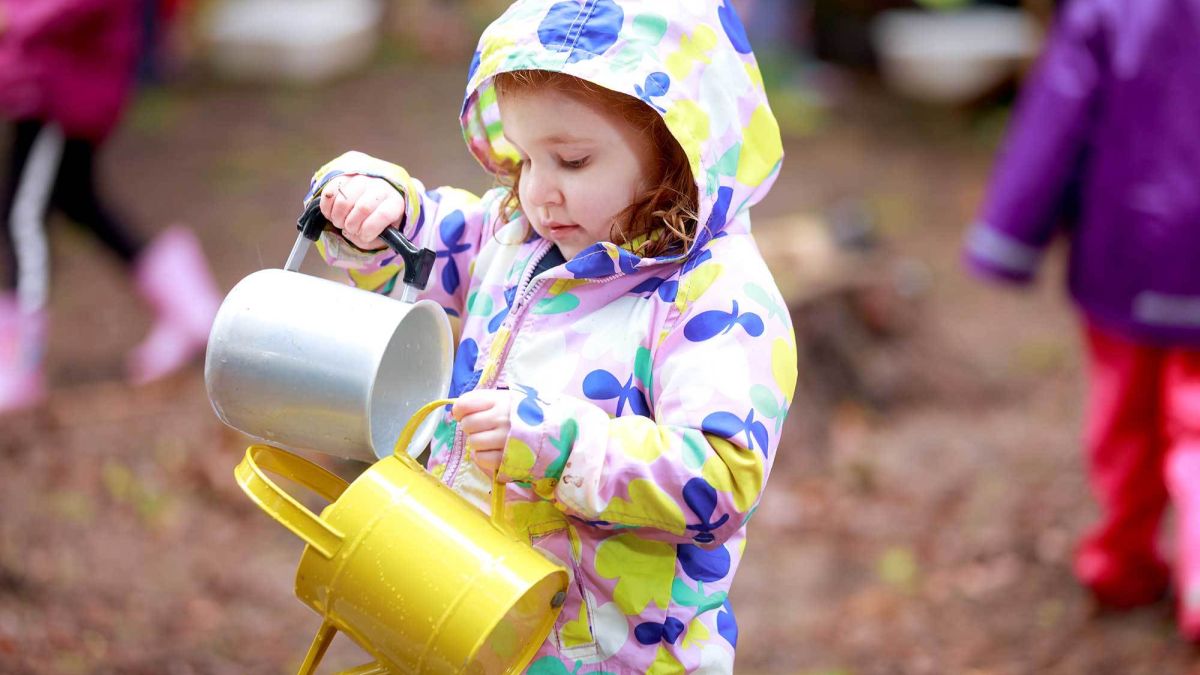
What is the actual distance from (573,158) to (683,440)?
1.19ft

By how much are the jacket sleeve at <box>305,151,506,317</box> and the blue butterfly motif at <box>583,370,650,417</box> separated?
0.31m

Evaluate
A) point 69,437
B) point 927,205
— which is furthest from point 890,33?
point 69,437

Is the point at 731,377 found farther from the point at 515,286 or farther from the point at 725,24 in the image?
the point at 725,24

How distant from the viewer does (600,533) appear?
1590mm

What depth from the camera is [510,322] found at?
5.23ft

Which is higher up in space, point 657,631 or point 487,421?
point 487,421

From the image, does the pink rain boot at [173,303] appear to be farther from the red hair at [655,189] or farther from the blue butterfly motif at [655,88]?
the blue butterfly motif at [655,88]

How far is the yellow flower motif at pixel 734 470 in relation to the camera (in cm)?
143

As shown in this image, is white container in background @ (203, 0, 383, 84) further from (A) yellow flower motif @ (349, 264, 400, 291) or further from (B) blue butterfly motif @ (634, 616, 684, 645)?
(B) blue butterfly motif @ (634, 616, 684, 645)

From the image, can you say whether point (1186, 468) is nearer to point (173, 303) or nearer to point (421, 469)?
point (421, 469)

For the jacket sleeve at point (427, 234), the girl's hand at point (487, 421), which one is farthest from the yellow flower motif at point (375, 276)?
the girl's hand at point (487, 421)

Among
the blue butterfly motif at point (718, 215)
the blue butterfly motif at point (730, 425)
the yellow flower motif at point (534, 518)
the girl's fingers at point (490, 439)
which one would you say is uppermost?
the blue butterfly motif at point (718, 215)

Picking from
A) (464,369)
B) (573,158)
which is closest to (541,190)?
(573,158)

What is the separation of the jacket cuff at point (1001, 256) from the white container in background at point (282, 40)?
449 cm
